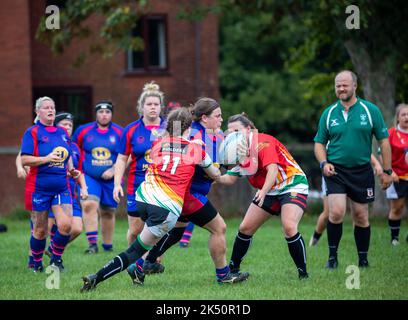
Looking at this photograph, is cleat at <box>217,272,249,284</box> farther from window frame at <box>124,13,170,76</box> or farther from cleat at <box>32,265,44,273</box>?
window frame at <box>124,13,170,76</box>

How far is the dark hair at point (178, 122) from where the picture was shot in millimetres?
8500

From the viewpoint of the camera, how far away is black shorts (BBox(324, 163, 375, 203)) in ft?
32.6

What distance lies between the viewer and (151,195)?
8398 mm

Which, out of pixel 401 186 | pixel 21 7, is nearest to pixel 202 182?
pixel 401 186

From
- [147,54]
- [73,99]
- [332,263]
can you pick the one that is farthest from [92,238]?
[147,54]

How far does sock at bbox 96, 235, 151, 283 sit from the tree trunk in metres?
11.5

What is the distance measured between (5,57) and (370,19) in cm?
1165

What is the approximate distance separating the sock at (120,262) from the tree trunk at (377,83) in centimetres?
1145

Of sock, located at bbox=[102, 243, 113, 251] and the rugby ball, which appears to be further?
sock, located at bbox=[102, 243, 113, 251]

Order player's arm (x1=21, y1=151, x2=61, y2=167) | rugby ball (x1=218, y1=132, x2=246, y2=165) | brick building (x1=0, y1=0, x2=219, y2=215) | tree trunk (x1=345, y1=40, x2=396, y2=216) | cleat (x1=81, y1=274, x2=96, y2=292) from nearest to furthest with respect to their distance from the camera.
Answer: cleat (x1=81, y1=274, x2=96, y2=292) → rugby ball (x1=218, y1=132, x2=246, y2=165) → player's arm (x1=21, y1=151, x2=61, y2=167) → tree trunk (x1=345, y1=40, x2=396, y2=216) → brick building (x1=0, y1=0, x2=219, y2=215)

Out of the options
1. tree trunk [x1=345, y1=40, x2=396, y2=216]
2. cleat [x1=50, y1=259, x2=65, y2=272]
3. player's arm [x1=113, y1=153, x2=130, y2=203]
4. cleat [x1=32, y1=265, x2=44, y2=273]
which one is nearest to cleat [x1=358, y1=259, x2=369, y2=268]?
player's arm [x1=113, y1=153, x2=130, y2=203]

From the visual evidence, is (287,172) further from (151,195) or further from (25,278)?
(25,278)

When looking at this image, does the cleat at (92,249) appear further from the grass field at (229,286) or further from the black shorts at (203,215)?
the black shorts at (203,215)

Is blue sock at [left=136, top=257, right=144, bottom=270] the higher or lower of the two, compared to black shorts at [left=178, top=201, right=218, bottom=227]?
lower
